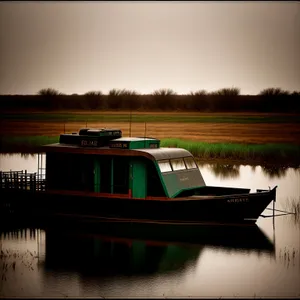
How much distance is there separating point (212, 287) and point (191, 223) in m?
4.54

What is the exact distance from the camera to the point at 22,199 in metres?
23.2

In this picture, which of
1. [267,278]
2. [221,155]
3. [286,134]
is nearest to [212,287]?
[267,278]

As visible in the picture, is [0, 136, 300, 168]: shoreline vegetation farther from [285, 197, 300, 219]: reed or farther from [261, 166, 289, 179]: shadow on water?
[285, 197, 300, 219]: reed

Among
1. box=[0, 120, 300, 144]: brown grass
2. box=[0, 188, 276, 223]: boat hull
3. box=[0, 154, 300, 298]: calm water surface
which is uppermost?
box=[0, 120, 300, 144]: brown grass

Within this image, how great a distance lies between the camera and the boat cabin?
21.4 m

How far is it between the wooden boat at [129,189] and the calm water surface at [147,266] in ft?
3.16

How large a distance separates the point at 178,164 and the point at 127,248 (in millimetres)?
3203

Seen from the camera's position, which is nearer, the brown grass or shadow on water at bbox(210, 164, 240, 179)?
shadow on water at bbox(210, 164, 240, 179)

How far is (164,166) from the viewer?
70.4ft

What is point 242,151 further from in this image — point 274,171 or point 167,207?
point 167,207

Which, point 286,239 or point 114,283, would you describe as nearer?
point 114,283

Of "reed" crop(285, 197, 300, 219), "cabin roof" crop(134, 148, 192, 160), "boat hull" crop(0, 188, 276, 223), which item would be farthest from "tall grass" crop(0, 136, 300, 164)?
"boat hull" crop(0, 188, 276, 223)

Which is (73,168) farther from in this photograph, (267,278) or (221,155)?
(221,155)

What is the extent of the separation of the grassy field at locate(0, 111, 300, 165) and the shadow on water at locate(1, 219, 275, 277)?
49.9 feet
